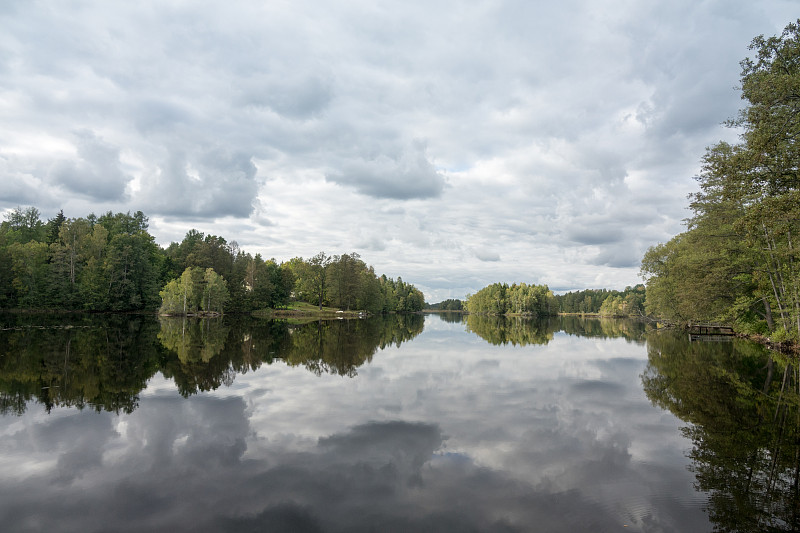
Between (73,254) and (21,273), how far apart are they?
26.1 feet

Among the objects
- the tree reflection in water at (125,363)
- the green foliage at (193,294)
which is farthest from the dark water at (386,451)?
the green foliage at (193,294)

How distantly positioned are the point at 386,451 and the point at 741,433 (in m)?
9.96

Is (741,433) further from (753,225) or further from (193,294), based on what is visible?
(193,294)

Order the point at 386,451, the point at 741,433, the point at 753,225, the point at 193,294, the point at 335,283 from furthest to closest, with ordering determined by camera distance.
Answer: the point at 335,283 < the point at 193,294 < the point at 753,225 < the point at 741,433 < the point at 386,451

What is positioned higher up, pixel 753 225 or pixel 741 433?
pixel 753 225

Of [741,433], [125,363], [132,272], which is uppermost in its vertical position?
[132,272]

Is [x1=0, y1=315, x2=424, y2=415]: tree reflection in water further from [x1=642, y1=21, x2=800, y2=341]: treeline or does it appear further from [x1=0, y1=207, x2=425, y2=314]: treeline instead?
[x1=0, y1=207, x2=425, y2=314]: treeline

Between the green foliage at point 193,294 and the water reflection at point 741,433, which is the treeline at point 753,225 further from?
the green foliage at point 193,294

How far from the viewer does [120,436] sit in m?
10.1

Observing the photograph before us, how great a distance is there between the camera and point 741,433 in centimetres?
1122

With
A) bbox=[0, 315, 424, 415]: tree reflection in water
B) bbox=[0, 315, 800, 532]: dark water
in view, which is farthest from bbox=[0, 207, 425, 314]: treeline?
bbox=[0, 315, 800, 532]: dark water

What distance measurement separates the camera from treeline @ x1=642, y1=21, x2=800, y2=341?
17016 millimetres

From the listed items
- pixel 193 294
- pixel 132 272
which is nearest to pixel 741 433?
pixel 193 294

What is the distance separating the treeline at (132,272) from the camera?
2785 inches
